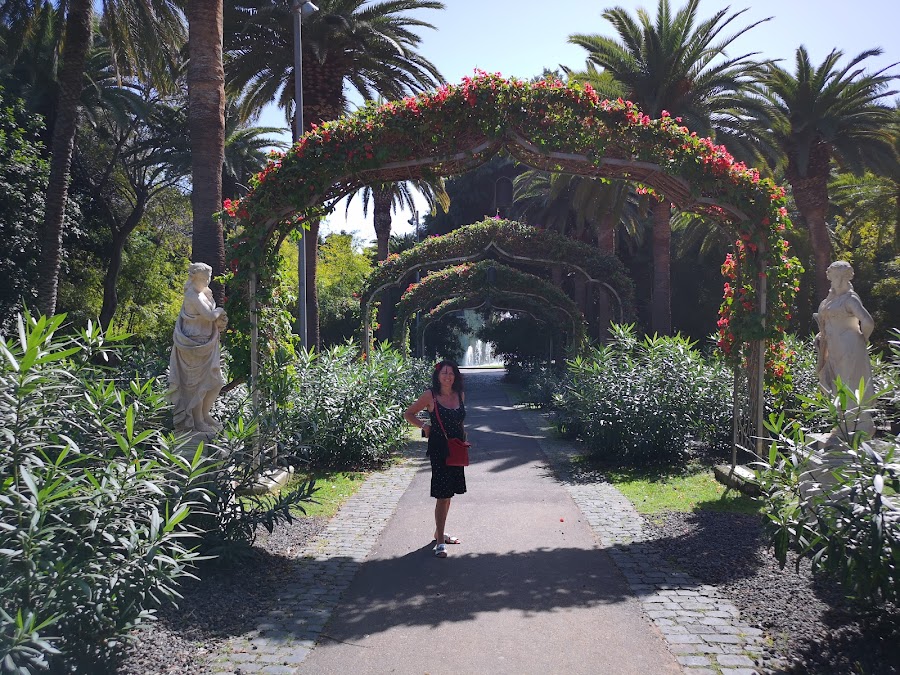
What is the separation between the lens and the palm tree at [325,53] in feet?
48.2

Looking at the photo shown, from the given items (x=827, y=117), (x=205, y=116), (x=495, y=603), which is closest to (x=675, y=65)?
(x=827, y=117)

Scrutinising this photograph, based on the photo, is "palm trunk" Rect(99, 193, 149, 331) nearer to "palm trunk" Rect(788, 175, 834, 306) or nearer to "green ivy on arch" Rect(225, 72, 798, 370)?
"green ivy on arch" Rect(225, 72, 798, 370)

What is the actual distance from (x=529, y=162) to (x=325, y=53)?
8818mm

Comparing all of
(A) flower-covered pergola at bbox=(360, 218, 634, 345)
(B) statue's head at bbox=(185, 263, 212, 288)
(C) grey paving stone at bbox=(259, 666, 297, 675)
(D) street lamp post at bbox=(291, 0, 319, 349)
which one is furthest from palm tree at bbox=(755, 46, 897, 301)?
(C) grey paving stone at bbox=(259, 666, 297, 675)

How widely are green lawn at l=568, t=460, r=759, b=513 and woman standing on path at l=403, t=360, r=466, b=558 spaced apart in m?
2.48

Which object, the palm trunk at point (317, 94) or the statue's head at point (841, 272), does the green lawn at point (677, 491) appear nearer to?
the statue's head at point (841, 272)

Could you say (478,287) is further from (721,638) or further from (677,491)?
(721,638)

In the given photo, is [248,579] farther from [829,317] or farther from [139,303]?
[139,303]

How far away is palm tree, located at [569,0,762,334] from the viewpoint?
16.5 meters

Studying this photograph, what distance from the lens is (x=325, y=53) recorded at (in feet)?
48.3

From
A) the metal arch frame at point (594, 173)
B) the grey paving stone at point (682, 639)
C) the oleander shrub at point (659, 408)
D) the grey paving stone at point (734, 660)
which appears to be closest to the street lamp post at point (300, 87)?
the metal arch frame at point (594, 173)

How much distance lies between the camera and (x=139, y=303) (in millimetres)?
26547

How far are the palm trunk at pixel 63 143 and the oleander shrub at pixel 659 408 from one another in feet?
33.2

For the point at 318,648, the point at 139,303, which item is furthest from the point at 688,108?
the point at 139,303
